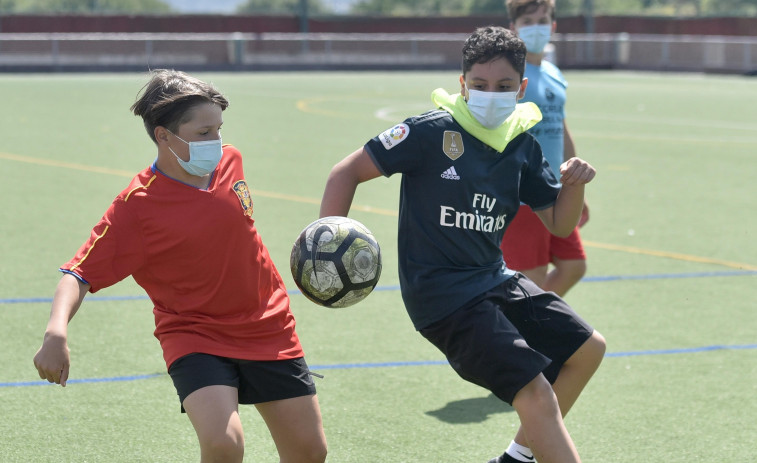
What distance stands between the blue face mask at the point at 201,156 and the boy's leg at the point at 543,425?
143 centimetres

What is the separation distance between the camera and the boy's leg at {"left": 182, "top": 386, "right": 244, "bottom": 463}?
3854 millimetres

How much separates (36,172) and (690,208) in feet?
26.2

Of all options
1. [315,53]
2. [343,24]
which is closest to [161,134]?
[315,53]

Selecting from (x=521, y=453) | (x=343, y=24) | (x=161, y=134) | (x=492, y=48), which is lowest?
(x=343, y=24)

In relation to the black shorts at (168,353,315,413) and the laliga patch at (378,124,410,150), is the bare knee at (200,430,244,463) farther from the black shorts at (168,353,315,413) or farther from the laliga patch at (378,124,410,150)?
the laliga patch at (378,124,410,150)

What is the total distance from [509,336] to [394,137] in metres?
0.90

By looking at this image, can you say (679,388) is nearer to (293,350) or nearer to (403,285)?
(403,285)

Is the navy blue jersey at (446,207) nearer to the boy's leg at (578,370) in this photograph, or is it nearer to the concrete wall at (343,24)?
the boy's leg at (578,370)

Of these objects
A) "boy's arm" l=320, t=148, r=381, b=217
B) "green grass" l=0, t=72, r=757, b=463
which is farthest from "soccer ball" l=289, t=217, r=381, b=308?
"green grass" l=0, t=72, r=757, b=463

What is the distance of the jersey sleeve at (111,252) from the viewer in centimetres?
397

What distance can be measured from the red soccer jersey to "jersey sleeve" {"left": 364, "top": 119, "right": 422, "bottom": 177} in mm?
581

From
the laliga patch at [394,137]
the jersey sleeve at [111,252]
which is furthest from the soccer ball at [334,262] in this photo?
the jersey sleeve at [111,252]

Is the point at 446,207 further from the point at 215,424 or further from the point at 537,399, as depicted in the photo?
the point at 215,424

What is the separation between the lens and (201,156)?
418 cm
